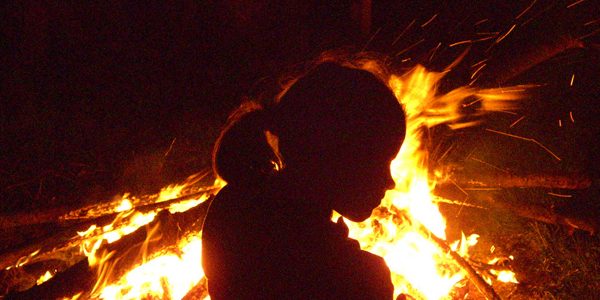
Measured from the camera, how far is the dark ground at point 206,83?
3844 millimetres

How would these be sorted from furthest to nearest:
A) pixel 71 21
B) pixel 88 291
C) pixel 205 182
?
pixel 71 21
pixel 205 182
pixel 88 291

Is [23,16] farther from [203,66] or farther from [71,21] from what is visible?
[203,66]

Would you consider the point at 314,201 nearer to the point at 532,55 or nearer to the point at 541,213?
the point at 541,213

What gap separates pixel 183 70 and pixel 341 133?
3.17m

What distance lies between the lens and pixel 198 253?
3.12m

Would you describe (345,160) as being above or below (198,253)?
above

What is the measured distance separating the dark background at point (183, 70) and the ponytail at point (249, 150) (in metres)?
1.66

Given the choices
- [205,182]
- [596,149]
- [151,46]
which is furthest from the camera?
[596,149]

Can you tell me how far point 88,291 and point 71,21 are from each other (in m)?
2.74

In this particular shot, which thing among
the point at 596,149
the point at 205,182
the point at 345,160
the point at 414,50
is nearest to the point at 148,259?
the point at 205,182

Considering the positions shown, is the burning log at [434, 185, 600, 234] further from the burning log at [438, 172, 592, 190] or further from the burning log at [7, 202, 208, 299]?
the burning log at [7, 202, 208, 299]

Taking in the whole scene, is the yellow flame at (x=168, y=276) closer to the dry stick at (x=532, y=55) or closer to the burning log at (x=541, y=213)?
the burning log at (x=541, y=213)

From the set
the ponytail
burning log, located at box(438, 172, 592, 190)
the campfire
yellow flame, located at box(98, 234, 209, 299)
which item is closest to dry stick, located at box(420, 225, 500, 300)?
the campfire

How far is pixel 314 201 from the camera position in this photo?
2.02m
